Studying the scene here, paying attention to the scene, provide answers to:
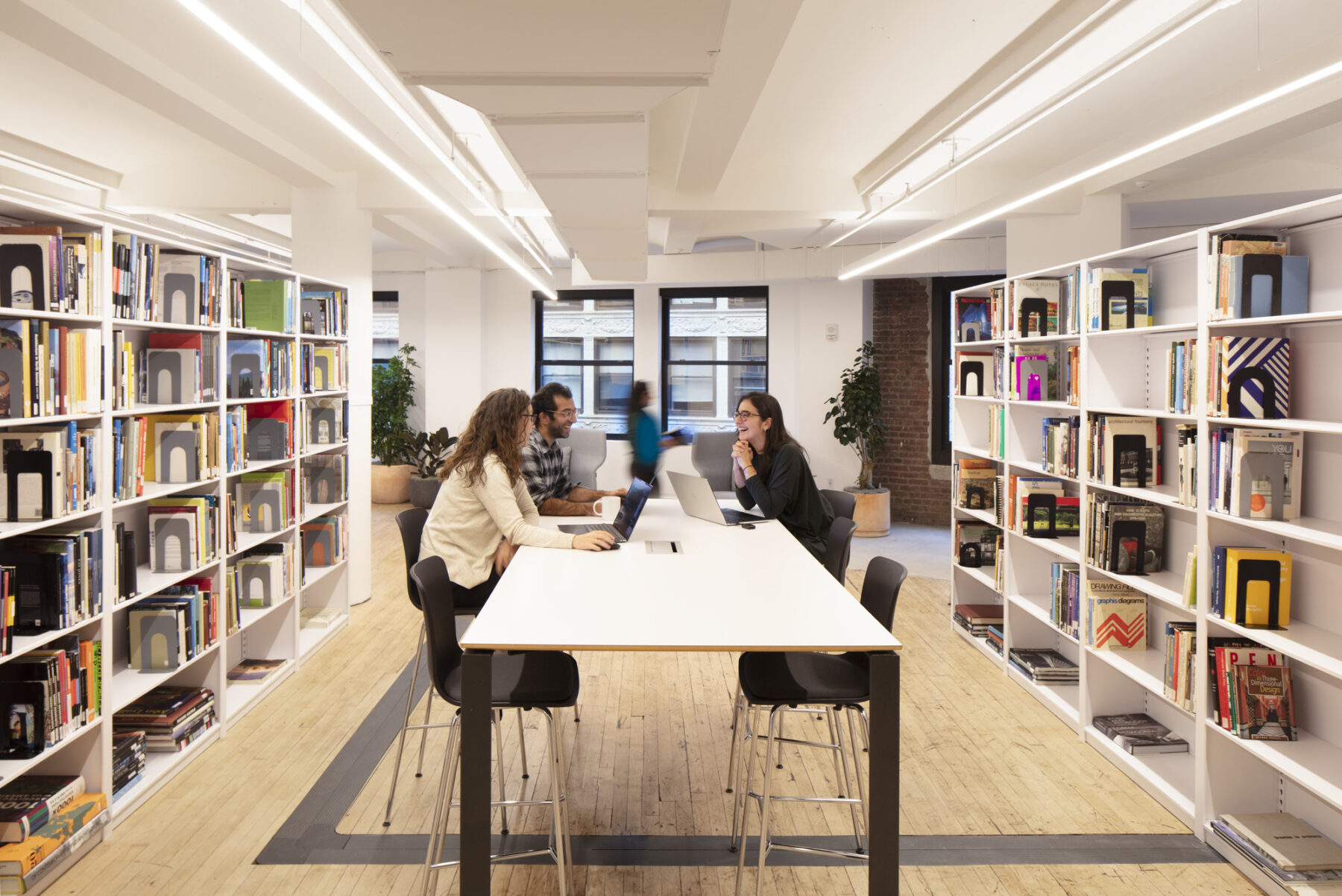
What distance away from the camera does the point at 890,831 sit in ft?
7.57

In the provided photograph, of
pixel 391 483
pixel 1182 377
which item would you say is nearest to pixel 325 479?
pixel 1182 377

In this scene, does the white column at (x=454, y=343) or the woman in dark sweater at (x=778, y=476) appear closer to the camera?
the woman in dark sweater at (x=778, y=476)

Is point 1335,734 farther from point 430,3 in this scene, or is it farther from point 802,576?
point 430,3

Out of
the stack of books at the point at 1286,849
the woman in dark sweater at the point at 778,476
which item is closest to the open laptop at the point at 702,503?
the woman in dark sweater at the point at 778,476

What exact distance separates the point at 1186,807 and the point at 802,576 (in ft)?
5.45

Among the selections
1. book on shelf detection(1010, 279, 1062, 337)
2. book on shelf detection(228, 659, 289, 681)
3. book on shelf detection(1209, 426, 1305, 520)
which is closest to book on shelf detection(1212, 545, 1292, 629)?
book on shelf detection(1209, 426, 1305, 520)

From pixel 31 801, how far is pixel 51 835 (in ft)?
0.43

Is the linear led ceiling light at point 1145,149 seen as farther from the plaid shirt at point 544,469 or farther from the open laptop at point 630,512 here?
the plaid shirt at point 544,469

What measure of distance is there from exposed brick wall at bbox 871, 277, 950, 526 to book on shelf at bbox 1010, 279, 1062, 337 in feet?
18.2

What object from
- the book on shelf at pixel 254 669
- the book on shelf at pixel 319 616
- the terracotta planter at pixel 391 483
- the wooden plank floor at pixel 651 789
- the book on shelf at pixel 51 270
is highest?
the book on shelf at pixel 51 270

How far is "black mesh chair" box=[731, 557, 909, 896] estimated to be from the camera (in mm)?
2561

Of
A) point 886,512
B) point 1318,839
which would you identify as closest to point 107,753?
point 1318,839

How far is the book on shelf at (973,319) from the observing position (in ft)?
17.2

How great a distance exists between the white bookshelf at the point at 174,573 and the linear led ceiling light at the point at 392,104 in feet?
3.37
